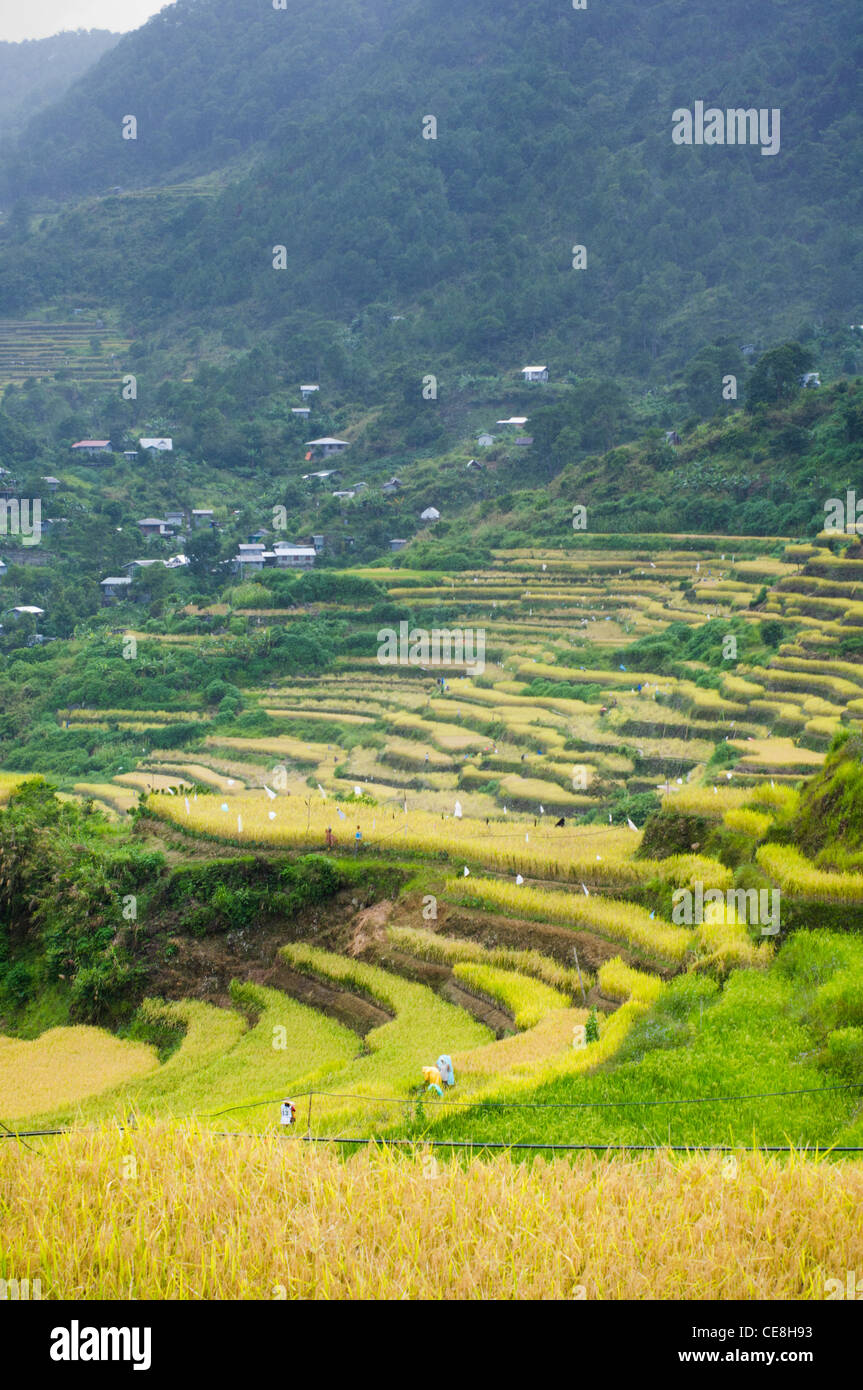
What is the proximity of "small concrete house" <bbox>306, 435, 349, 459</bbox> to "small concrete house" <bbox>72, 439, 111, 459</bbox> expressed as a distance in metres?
9.60

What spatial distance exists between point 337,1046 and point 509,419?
1960 inches

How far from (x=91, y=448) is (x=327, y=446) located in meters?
11.0

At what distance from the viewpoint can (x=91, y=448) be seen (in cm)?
5872

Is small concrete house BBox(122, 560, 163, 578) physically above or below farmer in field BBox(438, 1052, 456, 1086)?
above

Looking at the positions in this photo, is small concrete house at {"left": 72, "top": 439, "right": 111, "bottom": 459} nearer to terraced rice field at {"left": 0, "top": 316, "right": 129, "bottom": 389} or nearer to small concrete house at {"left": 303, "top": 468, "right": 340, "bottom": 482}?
small concrete house at {"left": 303, "top": 468, "right": 340, "bottom": 482}

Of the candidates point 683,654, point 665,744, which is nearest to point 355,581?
point 683,654

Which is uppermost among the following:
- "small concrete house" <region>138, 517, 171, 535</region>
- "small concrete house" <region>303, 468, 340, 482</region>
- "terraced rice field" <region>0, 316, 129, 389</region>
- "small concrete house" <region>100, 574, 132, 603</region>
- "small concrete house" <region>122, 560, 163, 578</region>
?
"terraced rice field" <region>0, 316, 129, 389</region>

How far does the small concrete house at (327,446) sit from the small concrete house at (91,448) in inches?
378

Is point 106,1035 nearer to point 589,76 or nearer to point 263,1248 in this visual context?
point 263,1248

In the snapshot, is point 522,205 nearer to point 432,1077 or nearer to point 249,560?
point 249,560

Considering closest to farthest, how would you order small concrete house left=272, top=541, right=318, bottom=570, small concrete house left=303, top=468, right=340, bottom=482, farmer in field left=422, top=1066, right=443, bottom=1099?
farmer in field left=422, top=1066, right=443, bottom=1099 < small concrete house left=272, top=541, right=318, bottom=570 < small concrete house left=303, top=468, right=340, bottom=482

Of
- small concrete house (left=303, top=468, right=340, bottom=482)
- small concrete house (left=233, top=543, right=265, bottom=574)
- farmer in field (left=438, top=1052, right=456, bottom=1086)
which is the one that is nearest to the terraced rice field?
small concrete house (left=303, top=468, right=340, bottom=482)

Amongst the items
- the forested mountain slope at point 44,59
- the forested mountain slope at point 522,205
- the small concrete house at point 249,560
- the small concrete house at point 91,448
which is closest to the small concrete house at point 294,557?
the small concrete house at point 249,560

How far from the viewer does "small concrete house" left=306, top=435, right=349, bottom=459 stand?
5991 centimetres
